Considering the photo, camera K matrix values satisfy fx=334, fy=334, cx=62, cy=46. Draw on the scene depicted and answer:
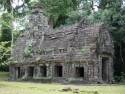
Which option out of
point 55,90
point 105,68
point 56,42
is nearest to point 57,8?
point 56,42

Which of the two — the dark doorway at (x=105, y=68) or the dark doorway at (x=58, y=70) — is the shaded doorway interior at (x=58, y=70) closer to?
the dark doorway at (x=58, y=70)

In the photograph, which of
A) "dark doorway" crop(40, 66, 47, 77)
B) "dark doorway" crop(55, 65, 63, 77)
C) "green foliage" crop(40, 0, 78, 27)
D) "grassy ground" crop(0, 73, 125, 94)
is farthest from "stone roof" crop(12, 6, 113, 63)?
"green foliage" crop(40, 0, 78, 27)

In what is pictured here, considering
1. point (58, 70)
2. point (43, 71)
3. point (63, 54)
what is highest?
point (63, 54)

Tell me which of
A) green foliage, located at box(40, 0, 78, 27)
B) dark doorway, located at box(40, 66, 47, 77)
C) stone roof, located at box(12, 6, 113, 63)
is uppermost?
green foliage, located at box(40, 0, 78, 27)

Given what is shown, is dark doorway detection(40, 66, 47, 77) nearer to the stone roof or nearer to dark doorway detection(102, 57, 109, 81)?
the stone roof

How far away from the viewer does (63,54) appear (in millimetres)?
34312

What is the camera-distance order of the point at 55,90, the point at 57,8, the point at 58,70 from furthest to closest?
1. the point at 57,8
2. the point at 58,70
3. the point at 55,90

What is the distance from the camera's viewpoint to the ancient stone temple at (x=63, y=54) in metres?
32.8

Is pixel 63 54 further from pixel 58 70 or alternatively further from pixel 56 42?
pixel 58 70

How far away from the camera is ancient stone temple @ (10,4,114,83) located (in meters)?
32.8

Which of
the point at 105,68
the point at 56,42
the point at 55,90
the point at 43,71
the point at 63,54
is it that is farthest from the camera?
the point at 43,71

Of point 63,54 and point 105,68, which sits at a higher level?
point 63,54

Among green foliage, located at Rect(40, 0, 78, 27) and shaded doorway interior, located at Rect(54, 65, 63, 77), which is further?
green foliage, located at Rect(40, 0, 78, 27)

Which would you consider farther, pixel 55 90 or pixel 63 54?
pixel 63 54
